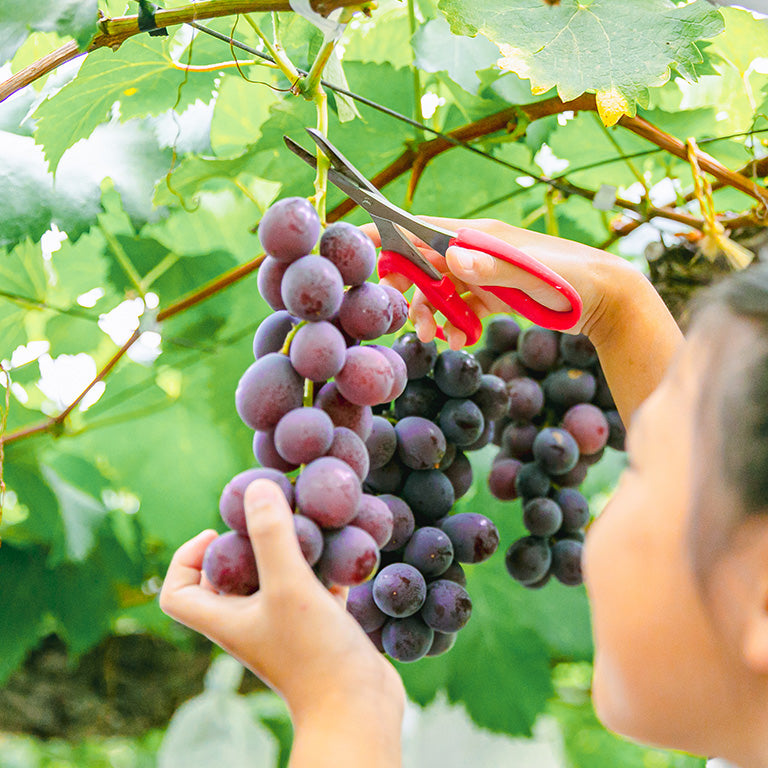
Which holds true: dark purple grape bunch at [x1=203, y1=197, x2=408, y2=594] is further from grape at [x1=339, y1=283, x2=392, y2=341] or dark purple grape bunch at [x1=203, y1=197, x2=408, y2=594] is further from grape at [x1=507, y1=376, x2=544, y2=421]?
grape at [x1=507, y1=376, x2=544, y2=421]

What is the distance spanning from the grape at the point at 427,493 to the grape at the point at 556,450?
0.60ft

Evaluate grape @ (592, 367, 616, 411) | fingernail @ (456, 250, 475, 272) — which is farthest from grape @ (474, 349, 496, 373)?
fingernail @ (456, 250, 475, 272)

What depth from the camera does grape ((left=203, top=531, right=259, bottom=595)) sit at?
1.39 ft

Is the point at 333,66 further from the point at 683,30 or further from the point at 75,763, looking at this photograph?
the point at 75,763

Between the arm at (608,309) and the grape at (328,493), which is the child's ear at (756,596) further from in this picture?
the arm at (608,309)

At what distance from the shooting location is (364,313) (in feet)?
1.54

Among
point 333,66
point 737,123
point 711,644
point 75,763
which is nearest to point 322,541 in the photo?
point 711,644

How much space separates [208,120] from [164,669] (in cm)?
78

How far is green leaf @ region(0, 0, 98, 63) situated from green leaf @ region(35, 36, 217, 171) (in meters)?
0.13

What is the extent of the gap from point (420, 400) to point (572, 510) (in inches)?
9.8

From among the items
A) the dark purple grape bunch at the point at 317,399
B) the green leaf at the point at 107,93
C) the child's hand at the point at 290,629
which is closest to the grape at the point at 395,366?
the dark purple grape bunch at the point at 317,399

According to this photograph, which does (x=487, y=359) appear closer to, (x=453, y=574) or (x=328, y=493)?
(x=453, y=574)

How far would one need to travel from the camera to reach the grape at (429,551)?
660mm

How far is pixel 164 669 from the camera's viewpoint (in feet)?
4.02
